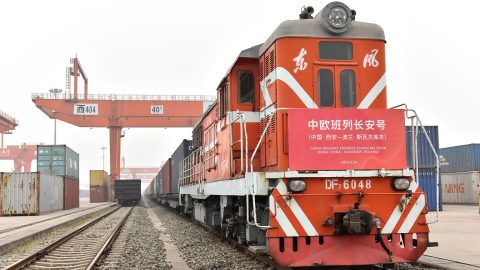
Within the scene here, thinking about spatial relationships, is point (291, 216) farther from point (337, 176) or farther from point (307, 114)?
point (307, 114)

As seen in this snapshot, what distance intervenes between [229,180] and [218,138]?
1.78 meters

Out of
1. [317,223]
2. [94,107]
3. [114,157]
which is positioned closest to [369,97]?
[317,223]

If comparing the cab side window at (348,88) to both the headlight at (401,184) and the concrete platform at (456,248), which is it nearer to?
the headlight at (401,184)

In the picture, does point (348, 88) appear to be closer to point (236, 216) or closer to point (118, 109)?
point (236, 216)

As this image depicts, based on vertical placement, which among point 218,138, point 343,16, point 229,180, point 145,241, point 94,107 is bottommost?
point 145,241

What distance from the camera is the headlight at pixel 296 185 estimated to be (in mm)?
6219

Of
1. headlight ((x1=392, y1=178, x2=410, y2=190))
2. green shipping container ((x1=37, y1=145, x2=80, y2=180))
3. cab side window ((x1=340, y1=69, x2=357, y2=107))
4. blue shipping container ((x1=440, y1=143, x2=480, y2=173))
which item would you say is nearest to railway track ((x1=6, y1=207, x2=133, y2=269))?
cab side window ((x1=340, y1=69, x2=357, y2=107))

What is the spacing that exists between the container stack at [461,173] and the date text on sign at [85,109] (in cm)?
2611

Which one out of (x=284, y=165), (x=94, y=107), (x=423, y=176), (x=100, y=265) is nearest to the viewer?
(x=284, y=165)

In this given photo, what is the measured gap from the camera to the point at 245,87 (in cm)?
827

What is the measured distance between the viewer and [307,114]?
21.5ft

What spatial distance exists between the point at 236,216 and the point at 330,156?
9.13ft

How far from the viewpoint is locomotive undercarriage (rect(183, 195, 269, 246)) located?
7.27 meters

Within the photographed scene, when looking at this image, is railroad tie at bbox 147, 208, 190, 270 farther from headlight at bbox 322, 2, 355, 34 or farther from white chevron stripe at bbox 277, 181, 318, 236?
headlight at bbox 322, 2, 355, 34
